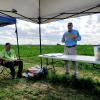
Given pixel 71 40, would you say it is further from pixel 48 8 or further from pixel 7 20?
pixel 7 20

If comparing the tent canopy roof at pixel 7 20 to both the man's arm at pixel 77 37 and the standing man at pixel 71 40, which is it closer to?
the standing man at pixel 71 40

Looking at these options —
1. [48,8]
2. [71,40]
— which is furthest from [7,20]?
[71,40]

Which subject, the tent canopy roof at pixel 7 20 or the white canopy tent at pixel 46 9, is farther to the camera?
the tent canopy roof at pixel 7 20

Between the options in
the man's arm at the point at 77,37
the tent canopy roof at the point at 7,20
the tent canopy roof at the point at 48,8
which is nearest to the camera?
the tent canopy roof at the point at 48,8

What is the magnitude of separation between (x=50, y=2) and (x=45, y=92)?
2577 millimetres

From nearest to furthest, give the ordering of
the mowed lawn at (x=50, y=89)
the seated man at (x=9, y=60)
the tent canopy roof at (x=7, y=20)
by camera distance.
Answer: the mowed lawn at (x=50, y=89)
the seated man at (x=9, y=60)
the tent canopy roof at (x=7, y=20)

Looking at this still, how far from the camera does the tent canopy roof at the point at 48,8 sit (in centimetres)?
683

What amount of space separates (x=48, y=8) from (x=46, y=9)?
0.40 ft

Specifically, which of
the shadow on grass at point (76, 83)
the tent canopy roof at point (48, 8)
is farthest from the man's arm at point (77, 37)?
the shadow on grass at point (76, 83)

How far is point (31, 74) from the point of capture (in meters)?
7.51

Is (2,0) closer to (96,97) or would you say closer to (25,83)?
(25,83)

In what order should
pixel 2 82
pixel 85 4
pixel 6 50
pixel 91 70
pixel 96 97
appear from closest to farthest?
pixel 96 97, pixel 85 4, pixel 2 82, pixel 6 50, pixel 91 70

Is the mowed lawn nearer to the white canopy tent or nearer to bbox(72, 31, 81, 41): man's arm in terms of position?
bbox(72, 31, 81, 41): man's arm

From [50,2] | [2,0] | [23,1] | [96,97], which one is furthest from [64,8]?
[96,97]
